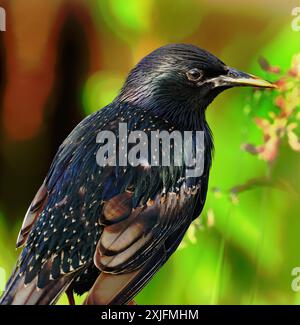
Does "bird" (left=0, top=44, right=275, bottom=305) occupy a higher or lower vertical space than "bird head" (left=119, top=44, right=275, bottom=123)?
lower

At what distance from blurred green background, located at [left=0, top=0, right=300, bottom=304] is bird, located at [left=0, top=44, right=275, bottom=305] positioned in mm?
108

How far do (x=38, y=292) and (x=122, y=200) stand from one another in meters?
0.42

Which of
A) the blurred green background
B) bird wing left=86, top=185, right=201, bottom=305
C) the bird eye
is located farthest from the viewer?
the blurred green background

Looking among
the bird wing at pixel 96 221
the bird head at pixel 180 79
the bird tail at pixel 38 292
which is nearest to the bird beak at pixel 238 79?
the bird head at pixel 180 79

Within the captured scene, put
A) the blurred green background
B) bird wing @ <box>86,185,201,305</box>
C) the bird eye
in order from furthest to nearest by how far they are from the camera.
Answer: the blurred green background, the bird eye, bird wing @ <box>86,185,201,305</box>

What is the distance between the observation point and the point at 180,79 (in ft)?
9.18

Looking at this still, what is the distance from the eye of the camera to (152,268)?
269 cm

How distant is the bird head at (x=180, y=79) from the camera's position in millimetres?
2791

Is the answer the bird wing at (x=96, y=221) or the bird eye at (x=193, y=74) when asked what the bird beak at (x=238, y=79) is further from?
the bird wing at (x=96, y=221)

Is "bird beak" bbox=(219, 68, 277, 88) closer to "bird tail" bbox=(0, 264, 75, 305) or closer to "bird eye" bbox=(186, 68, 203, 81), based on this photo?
"bird eye" bbox=(186, 68, 203, 81)

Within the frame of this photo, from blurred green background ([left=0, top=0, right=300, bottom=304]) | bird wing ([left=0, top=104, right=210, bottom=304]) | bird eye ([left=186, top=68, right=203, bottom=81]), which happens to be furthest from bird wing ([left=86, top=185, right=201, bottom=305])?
bird eye ([left=186, top=68, right=203, bottom=81])

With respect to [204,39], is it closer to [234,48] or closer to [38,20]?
[234,48]

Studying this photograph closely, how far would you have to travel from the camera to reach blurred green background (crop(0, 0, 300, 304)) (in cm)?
297
